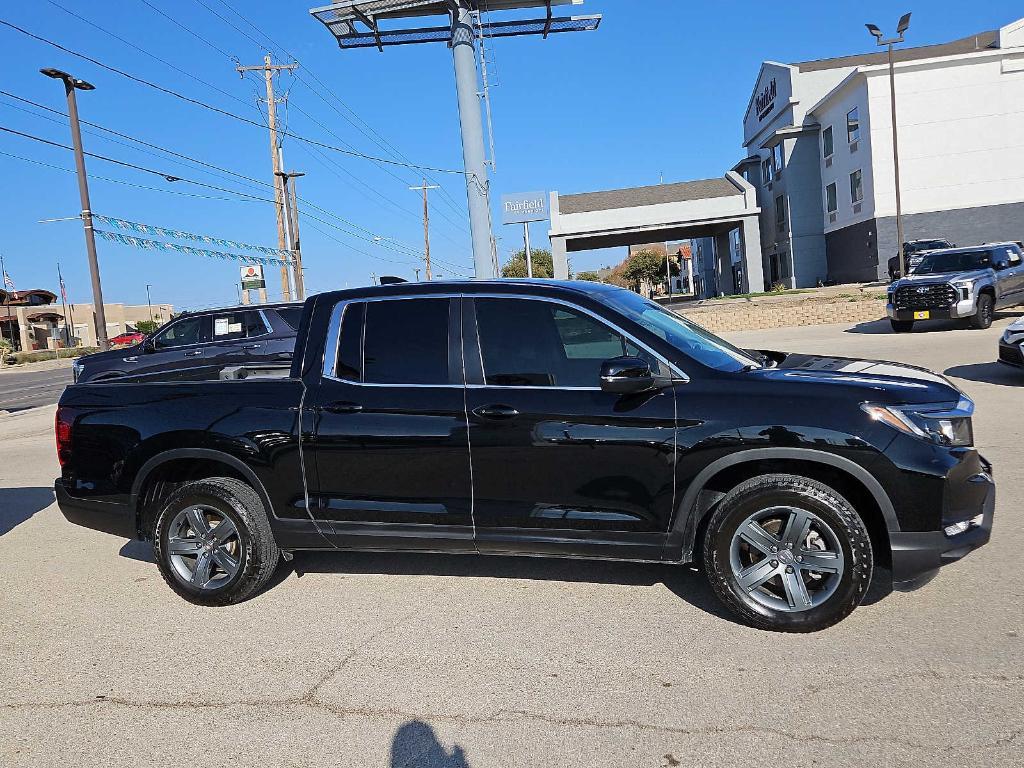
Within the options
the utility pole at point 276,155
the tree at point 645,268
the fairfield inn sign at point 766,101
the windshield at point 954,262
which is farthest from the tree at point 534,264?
the windshield at point 954,262

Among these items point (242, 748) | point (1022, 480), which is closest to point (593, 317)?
point (242, 748)

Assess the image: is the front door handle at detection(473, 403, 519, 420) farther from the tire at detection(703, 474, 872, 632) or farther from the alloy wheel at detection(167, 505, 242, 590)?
the alloy wheel at detection(167, 505, 242, 590)

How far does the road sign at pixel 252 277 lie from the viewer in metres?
31.2

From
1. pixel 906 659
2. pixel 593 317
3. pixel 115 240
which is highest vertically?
pixel 115 240

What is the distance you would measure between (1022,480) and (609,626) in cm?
421

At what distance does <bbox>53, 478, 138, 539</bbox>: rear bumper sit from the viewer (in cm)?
493

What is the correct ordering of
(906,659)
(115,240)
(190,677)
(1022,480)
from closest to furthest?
(906,659) < (190,677) < (1022,480) < (115,240)

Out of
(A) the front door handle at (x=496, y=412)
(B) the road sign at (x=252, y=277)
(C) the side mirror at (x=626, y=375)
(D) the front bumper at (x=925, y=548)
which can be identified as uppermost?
(B) the road sign at (x=252, y=277)

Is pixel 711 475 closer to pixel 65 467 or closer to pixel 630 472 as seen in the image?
pixel 630 472

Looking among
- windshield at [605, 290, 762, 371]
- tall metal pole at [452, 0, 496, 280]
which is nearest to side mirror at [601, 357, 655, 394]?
windshield at [605, 290, 762, 371]

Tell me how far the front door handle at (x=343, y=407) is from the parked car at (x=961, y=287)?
1728cm

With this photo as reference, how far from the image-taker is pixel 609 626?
4191mm

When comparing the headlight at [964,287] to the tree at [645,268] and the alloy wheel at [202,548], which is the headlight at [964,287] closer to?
the alloy wheel at [202,548]

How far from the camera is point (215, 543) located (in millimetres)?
4812
